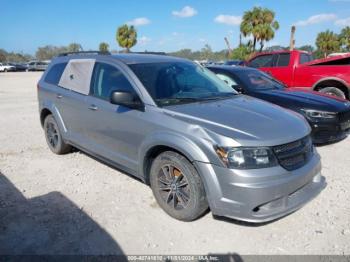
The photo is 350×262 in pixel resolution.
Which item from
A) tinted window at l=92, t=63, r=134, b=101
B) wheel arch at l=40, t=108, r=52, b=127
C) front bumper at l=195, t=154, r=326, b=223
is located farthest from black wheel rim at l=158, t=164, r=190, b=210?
wheel arch at l=40, t=108, r=52, b=127

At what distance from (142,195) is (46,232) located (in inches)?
49.7

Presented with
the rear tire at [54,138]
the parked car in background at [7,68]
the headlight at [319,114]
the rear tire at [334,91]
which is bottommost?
the parked car in background at [7,68]

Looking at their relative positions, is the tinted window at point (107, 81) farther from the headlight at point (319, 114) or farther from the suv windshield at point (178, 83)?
the headlight at point (319, 114)

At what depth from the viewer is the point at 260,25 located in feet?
125

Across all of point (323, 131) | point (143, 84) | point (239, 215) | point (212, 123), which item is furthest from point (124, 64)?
point (323, 131)

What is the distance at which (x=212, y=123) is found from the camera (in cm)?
338

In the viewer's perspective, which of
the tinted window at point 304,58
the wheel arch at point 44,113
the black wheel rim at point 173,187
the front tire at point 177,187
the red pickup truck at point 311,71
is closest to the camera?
the front tire at point 177,187

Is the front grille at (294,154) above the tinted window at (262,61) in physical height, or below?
below

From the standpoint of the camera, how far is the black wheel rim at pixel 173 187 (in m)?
3.57

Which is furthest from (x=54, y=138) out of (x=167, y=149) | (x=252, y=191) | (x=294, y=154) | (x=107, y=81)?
(x=294, y=154)

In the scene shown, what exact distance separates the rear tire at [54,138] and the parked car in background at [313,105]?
136 inches

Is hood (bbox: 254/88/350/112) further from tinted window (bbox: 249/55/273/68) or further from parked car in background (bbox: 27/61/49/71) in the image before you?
parked car in background (bbox: 27/61/49/71)

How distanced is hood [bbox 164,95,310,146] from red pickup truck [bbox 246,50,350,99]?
6.13 m

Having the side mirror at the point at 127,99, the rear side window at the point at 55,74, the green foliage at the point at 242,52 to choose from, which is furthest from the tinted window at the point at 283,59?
the green foliage at the point at 242,52
